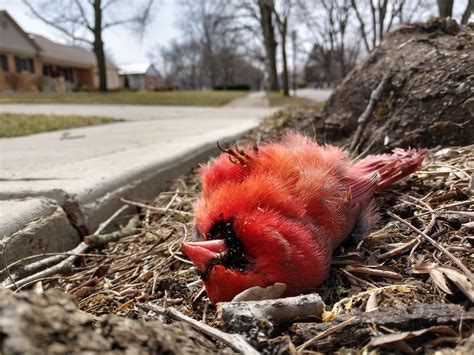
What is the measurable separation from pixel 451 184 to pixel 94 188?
5.14ft

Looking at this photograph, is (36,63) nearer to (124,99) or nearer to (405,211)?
(124,99)

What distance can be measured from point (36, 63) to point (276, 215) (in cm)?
4710

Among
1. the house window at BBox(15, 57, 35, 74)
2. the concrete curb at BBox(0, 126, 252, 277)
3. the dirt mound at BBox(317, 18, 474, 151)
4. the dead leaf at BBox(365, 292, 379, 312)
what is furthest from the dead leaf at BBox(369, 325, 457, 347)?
the house window at BBox(15, 57, 35, 74)

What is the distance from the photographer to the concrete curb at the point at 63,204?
1643mm

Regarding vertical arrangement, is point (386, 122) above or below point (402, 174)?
above

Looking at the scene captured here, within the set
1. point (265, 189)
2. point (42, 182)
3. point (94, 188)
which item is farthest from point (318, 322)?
point (42, 182)

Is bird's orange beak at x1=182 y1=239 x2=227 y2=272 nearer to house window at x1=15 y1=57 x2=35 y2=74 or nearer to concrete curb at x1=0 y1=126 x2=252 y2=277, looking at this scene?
concrete curb at x1=0 y1=126 x2=252 y2=277

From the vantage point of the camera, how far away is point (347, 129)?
297 centimetres

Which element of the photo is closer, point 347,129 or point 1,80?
point 347,129

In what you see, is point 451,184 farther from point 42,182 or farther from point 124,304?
point 42,182

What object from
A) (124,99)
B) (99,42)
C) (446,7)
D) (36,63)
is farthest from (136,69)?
(446,7)

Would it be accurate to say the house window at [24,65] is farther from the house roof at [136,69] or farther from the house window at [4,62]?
the house roof at [136,69]

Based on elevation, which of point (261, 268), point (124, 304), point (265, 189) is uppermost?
point (265, 189)

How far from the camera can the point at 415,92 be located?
8.28 ft
